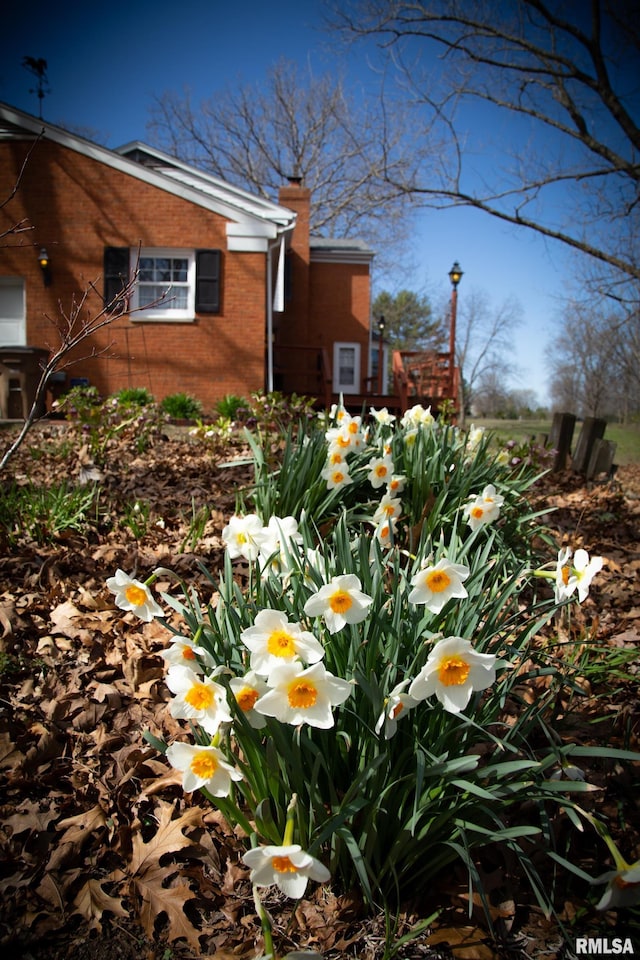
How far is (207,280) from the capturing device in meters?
11.7

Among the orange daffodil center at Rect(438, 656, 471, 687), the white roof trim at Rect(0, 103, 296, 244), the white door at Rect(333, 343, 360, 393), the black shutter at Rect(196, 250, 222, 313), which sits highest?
the white roof trim at Rect(0, 103, 296, 244)

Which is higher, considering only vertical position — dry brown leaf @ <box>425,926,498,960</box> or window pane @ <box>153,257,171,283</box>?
window pane @ <box>153,257,171,283</box>

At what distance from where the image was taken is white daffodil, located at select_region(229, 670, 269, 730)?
132cm

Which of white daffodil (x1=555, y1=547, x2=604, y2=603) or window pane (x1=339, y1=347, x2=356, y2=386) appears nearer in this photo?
white daffodil (x1=555, y1=547, x2=604, y2=603)

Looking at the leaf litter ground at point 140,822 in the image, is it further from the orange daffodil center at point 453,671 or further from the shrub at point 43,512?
the orange daffodil center at point 453,671

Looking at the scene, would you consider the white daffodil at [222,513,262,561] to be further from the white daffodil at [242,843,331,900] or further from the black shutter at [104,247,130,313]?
the black shutter at [104,247,130,313]

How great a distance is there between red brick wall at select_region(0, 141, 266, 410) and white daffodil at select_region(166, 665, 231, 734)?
1077 cm

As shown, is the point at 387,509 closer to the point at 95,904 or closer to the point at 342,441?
the point at 342,441

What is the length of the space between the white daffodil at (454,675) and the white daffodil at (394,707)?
3 cm

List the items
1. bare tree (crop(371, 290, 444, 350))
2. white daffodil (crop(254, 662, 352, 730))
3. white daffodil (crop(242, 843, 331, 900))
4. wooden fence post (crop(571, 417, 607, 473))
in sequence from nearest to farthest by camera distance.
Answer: white daffodil (crop(242, 843, 331, 900))
white daffodil (crop(254, 662, 352, 730))
wooden fence post (crop(571, 417, 607, 473))
bare tree (crop(371, 290, 444, 350))

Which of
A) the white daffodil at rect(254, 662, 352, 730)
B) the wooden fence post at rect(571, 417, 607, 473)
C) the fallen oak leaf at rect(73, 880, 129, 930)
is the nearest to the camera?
the white daffodil at rect(254, 662, 352, 730)

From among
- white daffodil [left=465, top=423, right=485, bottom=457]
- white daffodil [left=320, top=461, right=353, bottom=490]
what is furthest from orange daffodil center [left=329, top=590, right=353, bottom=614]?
white daffodil [left=465, top=423, right=485, bottom=457]

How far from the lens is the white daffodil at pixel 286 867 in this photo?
1096 millimetres

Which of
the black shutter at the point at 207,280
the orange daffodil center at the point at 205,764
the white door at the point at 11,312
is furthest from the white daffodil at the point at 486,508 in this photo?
the white door at the point at 11,312
